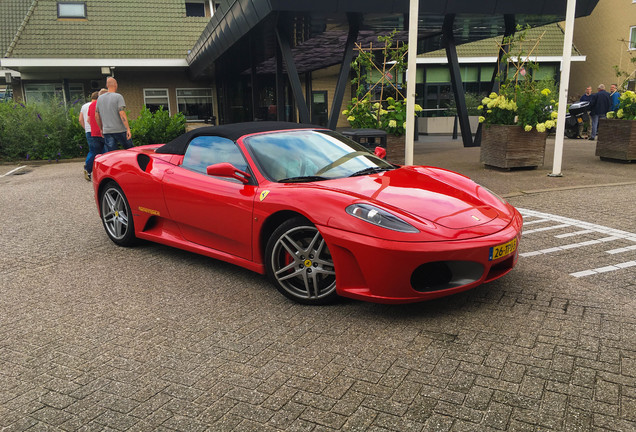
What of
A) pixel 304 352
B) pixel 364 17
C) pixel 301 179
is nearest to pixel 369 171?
pixel 301 179

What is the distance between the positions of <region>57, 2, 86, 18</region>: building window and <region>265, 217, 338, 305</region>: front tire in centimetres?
2347

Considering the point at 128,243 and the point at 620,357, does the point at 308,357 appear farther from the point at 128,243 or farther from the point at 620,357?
the point at 128,243

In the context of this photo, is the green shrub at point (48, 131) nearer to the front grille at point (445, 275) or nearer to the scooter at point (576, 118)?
the front grille at point (445, 275)

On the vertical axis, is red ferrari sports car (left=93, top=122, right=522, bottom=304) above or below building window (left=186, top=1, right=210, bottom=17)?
below

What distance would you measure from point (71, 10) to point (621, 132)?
22.2 meters

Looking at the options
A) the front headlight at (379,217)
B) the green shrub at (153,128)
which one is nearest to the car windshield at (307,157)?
the front headlight at (379,217)

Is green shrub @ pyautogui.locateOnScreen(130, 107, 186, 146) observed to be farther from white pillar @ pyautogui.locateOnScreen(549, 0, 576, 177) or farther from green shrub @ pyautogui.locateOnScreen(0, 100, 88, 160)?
white pillar @ pyautogui.locateOnScreen(549, 0, 576, 177)

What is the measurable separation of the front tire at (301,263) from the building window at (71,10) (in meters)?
23.5

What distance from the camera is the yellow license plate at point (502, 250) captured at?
3352 millimetres

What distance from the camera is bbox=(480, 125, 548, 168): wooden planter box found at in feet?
31.6

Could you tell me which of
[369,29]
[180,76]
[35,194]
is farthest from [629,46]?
[35,194]

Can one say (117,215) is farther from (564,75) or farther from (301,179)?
(564,75)

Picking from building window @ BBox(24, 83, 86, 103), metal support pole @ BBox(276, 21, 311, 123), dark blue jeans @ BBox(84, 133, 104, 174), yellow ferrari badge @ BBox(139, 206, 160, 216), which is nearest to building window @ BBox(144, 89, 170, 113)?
building window @ BBox(24, 83, 86, 103)

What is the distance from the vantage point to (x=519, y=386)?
2574 mm
